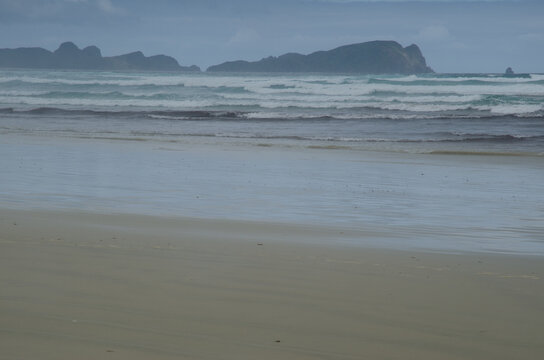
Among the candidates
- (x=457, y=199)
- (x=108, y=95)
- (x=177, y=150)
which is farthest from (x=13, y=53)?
(x=457, y=199)

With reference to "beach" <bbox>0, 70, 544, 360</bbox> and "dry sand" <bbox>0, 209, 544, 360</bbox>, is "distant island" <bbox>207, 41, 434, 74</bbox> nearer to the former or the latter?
"beach" <bbox>0, 70, 544, 360</bbox>

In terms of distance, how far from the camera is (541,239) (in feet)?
21.6

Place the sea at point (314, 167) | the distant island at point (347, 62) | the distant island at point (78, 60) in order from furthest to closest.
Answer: the distant island at point (78, 60) → the distant island at point (347, 62) → the sea at point (314, 167)

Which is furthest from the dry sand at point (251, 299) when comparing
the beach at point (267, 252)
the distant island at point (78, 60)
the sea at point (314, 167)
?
the distant island at point (78, 60)

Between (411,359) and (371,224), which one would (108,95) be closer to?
(371,224)

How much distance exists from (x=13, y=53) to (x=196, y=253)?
129 metres

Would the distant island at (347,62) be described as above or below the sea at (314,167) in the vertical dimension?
above

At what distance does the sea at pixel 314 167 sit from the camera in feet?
24.6

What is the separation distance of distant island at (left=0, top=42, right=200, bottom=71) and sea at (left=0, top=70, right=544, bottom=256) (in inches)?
3881

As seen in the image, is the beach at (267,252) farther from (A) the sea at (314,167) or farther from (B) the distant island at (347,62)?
(B) the distant island at (347,62)

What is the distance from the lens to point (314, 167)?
12805 millimetres

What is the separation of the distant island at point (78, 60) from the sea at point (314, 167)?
98570mm

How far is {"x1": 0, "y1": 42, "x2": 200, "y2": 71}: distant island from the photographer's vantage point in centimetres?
12500

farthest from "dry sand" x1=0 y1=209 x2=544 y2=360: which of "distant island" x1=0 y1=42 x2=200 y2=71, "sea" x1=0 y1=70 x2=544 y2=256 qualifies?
"distant island" x1=0 y1=42 x2=200 y2=71
